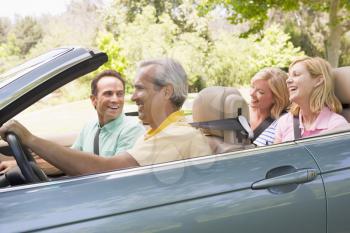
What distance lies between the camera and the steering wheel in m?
1.93

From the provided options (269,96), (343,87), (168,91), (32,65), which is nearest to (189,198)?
(168,91)

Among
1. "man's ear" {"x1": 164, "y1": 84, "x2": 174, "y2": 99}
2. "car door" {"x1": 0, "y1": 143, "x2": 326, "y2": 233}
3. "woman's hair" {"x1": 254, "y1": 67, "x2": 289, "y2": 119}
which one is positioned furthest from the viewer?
"woman's hair" {"x1": 254, "y1": 67, "x2": 289, "y2": 119}

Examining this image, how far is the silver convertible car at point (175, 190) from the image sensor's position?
5.57ft

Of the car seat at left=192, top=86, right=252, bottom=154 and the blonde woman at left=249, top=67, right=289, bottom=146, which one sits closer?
the car seat at left=192, top=86, right=252, bottom=154

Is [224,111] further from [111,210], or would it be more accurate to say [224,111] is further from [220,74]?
[220,74]

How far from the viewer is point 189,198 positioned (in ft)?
6.01

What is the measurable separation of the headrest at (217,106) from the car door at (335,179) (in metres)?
0.77

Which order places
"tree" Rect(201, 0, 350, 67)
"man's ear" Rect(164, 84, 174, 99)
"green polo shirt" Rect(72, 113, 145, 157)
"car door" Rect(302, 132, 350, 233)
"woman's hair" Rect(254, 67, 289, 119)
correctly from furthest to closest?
"tree" Rect(201, 0, 350, 67) → "woman's hair" Rect(254, 67, 289, 119) → "green polo shirt" Rect(72, 113, 145, 157) → "man's ear" Rect(164, 84, 174, 99) → "car door" Rect(302, 132, 350, 233)

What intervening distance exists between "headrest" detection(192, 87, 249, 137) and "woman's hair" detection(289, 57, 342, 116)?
0.42m

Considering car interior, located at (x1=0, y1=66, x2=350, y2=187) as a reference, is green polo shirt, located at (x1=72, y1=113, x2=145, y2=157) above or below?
below

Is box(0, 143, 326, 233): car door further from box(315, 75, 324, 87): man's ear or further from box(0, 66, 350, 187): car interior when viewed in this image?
box(315, 75, 324, 87): man's ear

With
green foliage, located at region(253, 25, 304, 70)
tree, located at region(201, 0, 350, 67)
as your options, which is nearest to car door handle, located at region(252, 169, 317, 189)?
tree, located at region(201, 0, 350, 67)

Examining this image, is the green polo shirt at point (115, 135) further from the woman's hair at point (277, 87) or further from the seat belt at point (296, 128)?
the woman's hair at point (277, 87)

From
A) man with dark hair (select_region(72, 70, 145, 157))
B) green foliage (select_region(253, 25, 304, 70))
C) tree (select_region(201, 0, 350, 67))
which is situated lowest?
green foliage (select_region(253, 25, 304, 70))
